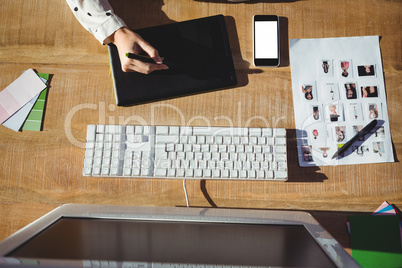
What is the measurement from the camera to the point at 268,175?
718mm

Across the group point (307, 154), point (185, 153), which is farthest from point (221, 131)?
point (307, 154)

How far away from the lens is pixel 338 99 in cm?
78

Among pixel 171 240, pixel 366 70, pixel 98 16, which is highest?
pixel 98 16

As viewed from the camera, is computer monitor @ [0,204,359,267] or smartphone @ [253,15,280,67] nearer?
computer monitor @ [0,204,359,267]

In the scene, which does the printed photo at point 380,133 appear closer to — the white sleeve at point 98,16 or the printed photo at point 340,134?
the printed photo at point 340,134

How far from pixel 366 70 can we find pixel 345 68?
0.05 m

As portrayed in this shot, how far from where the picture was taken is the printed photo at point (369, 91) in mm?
777

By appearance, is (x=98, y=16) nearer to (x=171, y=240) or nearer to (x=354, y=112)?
(x=171, y=240)

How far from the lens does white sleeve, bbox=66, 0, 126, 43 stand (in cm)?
75

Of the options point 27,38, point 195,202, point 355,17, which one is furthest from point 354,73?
point 27,38

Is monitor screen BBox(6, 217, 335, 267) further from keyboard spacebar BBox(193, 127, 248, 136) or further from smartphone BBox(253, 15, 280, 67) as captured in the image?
smartphone BBox(253, 15, 280, 67)

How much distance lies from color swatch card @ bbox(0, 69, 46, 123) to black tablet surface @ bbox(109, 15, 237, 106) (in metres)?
0.21

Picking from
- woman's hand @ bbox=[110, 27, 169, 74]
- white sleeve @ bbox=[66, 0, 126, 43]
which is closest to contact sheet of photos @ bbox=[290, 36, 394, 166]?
woman's hand @ bbox=[110, 27, 169, 74]

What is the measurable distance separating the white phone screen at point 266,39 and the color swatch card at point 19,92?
57cm
